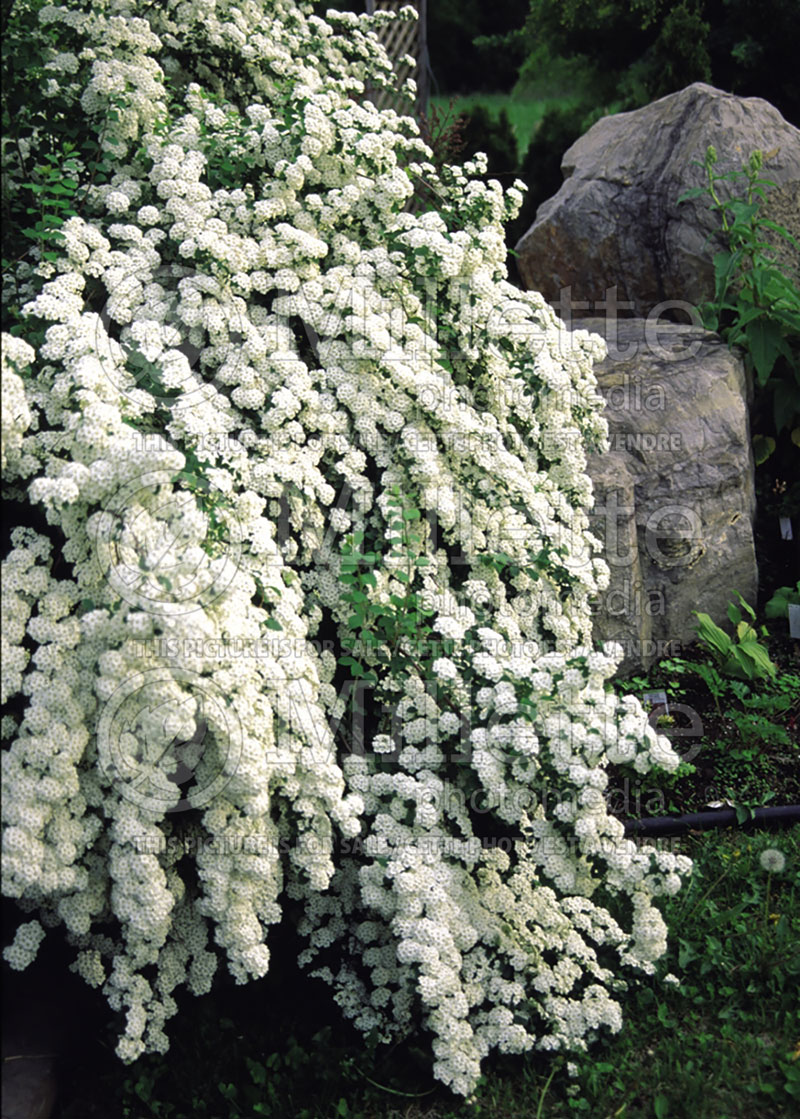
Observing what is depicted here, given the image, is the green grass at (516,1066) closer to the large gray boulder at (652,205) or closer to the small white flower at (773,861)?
the small white flower at (773,861)

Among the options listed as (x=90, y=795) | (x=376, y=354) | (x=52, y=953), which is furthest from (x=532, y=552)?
(x=52, y=953)

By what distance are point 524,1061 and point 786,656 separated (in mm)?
2296

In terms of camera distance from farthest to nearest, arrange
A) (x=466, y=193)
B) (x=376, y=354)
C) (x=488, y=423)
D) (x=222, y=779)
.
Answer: (x=466, y=193), (x=488, y=423), (x=376, y=354), (x=222, y=779)

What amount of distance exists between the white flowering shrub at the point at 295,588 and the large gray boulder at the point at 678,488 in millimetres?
927

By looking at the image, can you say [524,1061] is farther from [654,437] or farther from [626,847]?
[654,437]

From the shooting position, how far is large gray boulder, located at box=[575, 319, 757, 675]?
4195 millimetres

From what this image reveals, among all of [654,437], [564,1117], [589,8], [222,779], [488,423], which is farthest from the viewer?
[589,8]

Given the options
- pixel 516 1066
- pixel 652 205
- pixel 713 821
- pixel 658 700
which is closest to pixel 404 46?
pixel 652 205

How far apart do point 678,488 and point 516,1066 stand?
7.83 feet

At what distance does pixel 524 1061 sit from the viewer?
2.57 metres

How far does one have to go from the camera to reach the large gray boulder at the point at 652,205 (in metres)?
5.23

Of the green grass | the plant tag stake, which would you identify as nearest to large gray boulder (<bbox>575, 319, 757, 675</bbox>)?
the plant tag stake

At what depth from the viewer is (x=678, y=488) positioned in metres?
4.22

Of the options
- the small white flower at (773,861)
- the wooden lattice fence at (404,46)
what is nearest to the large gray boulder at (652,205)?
the small white flower at (773,861)
